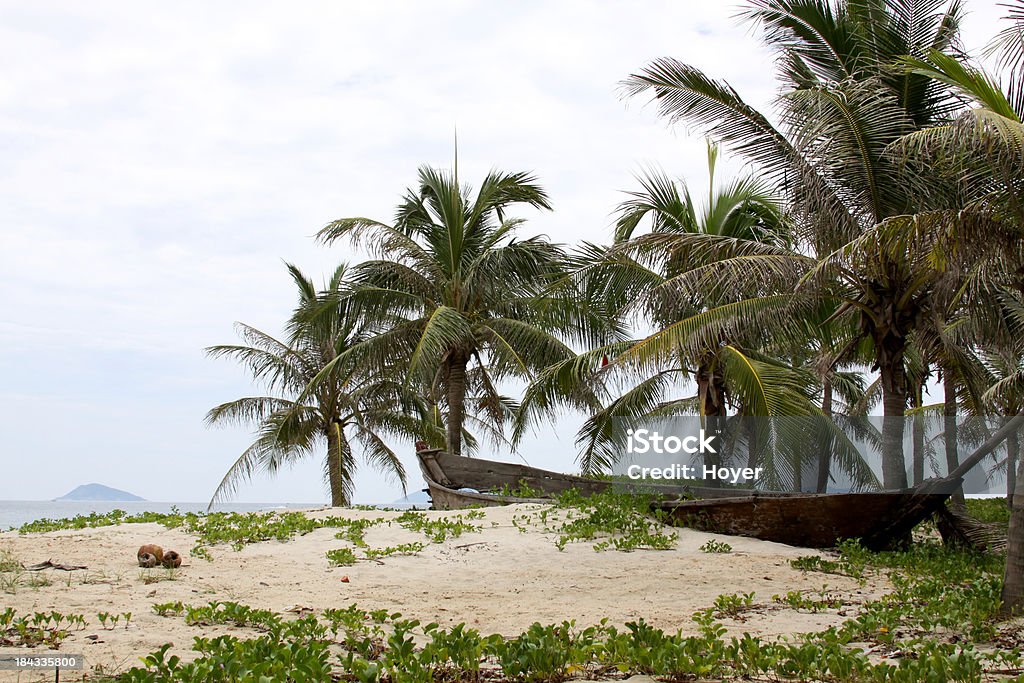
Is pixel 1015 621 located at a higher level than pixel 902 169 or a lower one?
lower

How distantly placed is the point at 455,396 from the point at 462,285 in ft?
7.48

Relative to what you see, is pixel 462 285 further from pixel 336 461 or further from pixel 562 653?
pixel 562 653

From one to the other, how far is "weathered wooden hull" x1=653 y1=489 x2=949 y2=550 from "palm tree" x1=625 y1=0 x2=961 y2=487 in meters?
1.04

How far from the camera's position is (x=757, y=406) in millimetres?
12453

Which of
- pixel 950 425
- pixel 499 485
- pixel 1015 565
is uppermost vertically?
pixel 950 425

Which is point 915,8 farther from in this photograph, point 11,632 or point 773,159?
point 11,632

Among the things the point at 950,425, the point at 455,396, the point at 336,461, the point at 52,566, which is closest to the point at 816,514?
the point at 52,566

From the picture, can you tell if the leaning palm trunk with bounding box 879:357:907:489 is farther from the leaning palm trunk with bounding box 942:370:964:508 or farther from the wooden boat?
the leaning palm trunk with bounding box 942:370:964:508

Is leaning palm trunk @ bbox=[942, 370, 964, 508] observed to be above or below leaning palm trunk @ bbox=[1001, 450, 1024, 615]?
above

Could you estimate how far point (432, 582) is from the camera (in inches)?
321

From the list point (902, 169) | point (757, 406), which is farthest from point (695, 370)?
point (902, 169)

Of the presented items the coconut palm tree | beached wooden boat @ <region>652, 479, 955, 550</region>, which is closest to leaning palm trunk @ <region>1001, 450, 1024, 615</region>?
the coconut palm tree

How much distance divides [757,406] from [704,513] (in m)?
2.28

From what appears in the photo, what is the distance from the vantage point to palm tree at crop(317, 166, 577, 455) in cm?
1655
